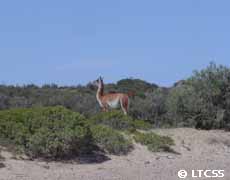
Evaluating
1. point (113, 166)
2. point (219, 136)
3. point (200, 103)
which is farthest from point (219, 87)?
point (113, 166)

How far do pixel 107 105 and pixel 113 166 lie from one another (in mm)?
10018

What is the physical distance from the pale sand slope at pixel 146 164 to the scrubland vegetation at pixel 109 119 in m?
0.48

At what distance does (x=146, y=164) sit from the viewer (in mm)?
19422

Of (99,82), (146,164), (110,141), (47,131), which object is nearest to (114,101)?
(99,82)

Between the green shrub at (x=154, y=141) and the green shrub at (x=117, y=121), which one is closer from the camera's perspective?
the green shrub at (x=154, y=141)

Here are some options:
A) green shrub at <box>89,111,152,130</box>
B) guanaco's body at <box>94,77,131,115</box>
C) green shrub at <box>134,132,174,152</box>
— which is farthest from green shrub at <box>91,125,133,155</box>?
→ guanaco's body at <box>94,77,131,115</box>

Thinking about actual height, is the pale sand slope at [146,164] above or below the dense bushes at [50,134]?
below

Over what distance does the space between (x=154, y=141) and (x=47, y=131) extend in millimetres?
4526

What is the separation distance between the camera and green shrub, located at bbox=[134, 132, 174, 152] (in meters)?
21.5

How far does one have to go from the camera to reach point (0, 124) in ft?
61.3

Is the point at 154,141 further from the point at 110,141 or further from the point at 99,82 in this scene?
the point at 99,82

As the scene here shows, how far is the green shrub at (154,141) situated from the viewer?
2150 centimetres

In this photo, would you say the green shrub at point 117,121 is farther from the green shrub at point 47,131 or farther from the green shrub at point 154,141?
the green shrub at point 47,131

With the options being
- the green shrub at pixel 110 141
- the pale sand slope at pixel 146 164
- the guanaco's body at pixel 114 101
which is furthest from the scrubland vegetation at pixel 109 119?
the guanaco's body at pixel 114 101
